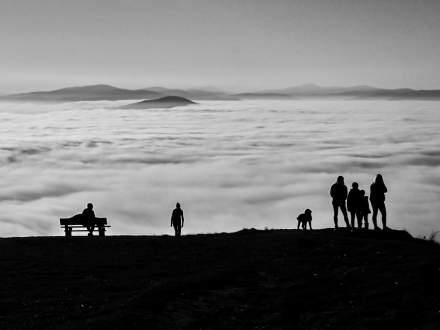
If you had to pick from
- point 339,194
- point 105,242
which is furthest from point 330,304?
point 105,242

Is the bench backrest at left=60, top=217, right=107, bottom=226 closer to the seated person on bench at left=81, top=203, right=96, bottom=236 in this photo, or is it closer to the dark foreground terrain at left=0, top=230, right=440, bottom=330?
the seated person on bench at left=81, top=203, right=96, bottom=236

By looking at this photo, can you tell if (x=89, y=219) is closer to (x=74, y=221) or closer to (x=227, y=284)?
(x=74, y=221)

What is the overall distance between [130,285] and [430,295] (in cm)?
790

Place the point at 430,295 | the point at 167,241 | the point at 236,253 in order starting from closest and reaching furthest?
1. the point at 430,295
2. the point at 236,253
3. the point at 167,241

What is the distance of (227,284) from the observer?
61.1 ft

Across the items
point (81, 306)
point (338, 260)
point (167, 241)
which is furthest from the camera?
point (167, 241)

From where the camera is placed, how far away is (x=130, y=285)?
19.5 m

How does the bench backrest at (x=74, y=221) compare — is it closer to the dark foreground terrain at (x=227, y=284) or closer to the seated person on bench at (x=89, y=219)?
the seated person on bench at (x=89, y=219)

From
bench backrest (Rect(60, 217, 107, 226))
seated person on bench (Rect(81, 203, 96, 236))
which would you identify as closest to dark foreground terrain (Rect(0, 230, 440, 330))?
seated person on bench (Rect(81, 203, 96, 236))

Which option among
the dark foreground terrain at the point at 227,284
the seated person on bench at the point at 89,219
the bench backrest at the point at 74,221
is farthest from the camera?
the bench backrest at the point at 74,221

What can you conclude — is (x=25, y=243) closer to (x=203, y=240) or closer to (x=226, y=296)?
(x=203, y=240)

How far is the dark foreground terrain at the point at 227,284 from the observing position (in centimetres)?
1551

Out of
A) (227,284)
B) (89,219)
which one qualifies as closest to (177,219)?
(89,219)

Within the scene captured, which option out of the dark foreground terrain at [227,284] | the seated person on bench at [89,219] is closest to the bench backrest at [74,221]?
the seated person on bench at [89,219]
